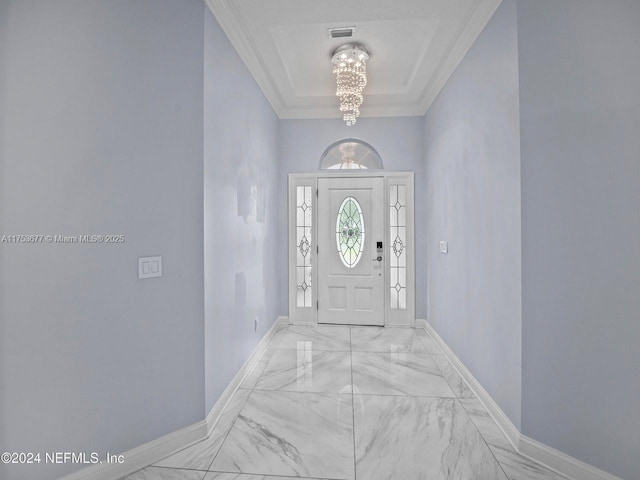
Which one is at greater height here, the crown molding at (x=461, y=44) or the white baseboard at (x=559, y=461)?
the crown molding at (x=461, y=44)

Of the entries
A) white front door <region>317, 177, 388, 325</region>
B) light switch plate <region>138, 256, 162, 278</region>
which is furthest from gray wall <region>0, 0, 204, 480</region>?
white front door <region>317, 177, 388, 325</region>

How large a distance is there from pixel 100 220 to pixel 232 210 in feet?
3.36

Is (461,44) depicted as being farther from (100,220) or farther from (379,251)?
(100,220)

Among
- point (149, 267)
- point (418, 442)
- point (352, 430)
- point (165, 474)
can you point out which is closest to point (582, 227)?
point (418, 442)

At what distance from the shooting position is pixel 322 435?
6.50 feet

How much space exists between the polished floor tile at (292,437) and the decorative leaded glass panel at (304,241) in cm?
191

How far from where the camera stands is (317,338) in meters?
3.78

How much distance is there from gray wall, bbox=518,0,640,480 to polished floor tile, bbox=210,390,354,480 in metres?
1.12

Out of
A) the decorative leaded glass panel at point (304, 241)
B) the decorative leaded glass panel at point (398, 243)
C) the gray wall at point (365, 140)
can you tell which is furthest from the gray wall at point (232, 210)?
the decorative leaded glass panel at point (398, 243)

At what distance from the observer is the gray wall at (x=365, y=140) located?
4.18 meters

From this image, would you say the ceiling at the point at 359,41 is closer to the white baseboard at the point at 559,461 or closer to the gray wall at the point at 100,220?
the gray wall at the point at 100,220

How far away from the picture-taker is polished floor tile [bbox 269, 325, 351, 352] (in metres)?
3.52

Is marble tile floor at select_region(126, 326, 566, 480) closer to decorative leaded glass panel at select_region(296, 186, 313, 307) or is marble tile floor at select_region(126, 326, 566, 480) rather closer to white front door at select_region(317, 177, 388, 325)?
white front door at select_region(317, 177, 388, 325)

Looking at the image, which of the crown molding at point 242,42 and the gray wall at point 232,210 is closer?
the gray wall at point 232,210
